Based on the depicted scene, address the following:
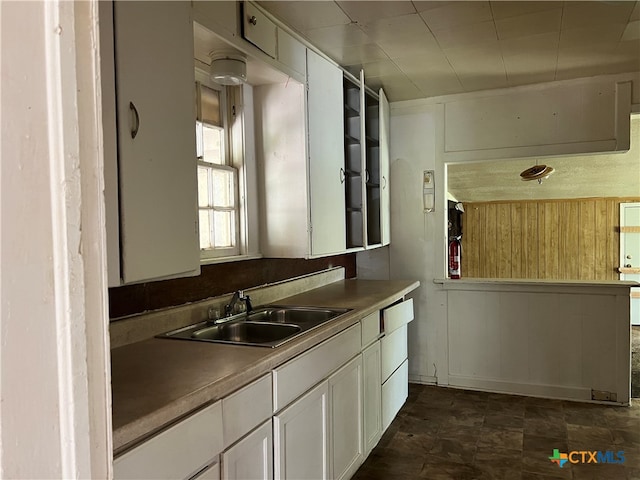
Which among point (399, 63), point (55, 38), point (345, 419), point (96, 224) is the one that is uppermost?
point (399, 63)

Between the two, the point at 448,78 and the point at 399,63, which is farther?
the point at 448,78

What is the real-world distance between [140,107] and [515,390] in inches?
134

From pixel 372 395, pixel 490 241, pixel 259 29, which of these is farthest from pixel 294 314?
pixel 490 241

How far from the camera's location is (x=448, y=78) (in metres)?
3.43

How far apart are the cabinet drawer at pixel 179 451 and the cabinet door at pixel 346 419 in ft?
2.78

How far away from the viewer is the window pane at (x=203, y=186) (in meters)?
2.31

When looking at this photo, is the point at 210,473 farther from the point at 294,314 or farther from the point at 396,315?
the point at 396,315

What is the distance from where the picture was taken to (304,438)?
1916 millimetres

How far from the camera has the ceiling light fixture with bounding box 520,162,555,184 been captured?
14.3 feet

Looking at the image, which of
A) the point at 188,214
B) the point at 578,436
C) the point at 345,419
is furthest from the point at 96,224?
the point at 578,436

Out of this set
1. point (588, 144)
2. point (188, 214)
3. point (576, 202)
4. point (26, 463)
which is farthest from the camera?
point (576, 202)

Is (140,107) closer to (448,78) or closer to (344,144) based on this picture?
(344,144)

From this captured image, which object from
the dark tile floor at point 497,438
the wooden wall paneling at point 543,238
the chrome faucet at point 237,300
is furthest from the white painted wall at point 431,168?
the chrome faucet at point 237,300

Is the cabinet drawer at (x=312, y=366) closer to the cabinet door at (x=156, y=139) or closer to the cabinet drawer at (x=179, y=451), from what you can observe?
the cabinet drawer at (x=179, y=451)
